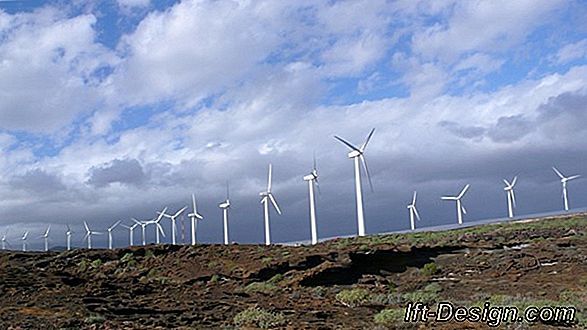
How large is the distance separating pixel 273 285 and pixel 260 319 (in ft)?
48.7

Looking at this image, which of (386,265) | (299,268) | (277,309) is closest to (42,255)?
(299,268)

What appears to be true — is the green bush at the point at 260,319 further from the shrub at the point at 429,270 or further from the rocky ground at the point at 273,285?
the shrub at the point at 429,270

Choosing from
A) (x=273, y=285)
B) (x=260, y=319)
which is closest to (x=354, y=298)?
(x=260, y=319)

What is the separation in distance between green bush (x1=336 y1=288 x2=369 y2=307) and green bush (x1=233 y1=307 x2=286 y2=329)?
5821 mm

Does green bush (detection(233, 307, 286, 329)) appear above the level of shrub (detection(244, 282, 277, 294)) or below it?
below

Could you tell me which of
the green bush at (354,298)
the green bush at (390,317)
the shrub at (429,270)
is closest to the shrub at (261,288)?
the green bush at (354,298)

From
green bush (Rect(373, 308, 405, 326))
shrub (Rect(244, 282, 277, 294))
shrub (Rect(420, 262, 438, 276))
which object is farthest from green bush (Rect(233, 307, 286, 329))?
shrub (Rect(420, 262, 438, 276))

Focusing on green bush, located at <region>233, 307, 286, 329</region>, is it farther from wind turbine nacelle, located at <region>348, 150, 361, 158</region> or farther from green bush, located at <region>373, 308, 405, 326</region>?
wind turbine nacelle, located at <region>348, 150, 361, 158</region>

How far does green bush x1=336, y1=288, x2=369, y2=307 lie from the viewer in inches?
1167

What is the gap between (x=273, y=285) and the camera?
38312 mm

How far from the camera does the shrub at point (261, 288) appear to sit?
36781 mm

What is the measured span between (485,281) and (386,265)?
1045 cm

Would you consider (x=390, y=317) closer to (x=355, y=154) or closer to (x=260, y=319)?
(x=260, y=319)

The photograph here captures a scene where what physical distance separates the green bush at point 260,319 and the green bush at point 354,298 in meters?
5.82
